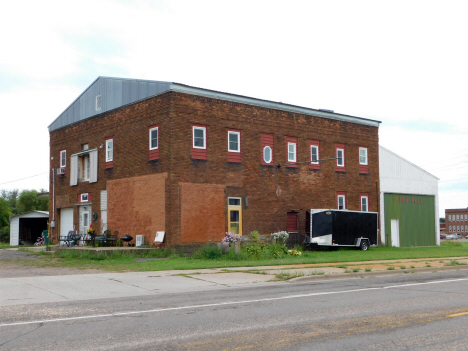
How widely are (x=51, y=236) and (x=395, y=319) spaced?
30253mm

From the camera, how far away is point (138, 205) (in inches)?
1100

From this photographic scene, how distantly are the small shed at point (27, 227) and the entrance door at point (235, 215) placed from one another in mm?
17983

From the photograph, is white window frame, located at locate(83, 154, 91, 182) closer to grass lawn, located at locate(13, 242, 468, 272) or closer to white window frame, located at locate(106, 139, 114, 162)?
white window frame, located at locate(106, 139, 114, 162)

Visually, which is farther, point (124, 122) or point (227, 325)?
point (124, 122)

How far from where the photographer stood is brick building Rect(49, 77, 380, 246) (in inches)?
1057

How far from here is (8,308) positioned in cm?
1052

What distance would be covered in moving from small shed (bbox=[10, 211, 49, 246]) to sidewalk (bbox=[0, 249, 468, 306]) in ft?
85.3

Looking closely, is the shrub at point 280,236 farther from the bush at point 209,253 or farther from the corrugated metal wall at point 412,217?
the corrugated metal wall at point 412,217

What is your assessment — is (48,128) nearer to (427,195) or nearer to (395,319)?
(427,195)

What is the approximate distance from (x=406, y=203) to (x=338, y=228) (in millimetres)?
11784

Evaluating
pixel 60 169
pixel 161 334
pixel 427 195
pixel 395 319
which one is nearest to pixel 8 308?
pixel 161 334

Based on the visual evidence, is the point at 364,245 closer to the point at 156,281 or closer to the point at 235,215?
the point at 235,215

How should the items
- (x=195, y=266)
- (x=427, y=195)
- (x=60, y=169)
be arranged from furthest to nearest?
(x=427, y=195)
(x=60, y=169)
(x=195, y=266)

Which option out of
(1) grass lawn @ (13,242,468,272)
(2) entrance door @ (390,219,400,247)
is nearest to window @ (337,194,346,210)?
(2) entrance door @ (390,219,400,247)
